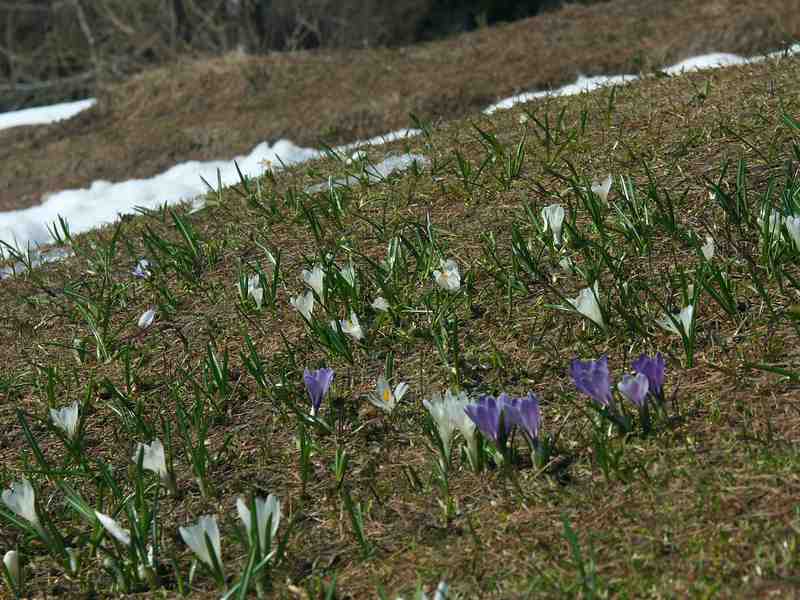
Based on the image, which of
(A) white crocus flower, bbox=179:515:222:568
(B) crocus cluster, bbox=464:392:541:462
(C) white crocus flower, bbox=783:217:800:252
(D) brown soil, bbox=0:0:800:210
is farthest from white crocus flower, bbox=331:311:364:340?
(D) brown soil, bbox=0:0:800:210

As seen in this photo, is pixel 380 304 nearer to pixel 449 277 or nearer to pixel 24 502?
pixel 449 277

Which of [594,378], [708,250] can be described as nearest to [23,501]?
[594,378]

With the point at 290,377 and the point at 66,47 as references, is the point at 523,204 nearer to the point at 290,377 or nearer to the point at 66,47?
the point at 290,377

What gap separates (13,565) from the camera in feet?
6.89

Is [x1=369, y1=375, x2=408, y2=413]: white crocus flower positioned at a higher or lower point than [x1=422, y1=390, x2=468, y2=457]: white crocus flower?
lower

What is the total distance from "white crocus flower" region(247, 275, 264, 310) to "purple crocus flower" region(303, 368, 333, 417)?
832mm

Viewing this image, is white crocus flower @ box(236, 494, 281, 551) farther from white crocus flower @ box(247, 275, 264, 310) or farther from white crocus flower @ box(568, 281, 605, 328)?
white crocus flower @ box(247, 275, 264, 310)

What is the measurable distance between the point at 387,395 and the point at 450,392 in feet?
0.67

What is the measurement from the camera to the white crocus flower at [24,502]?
6.99 ft

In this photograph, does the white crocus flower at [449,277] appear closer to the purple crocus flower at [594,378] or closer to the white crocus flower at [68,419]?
the purple crocus flower at [594,378]

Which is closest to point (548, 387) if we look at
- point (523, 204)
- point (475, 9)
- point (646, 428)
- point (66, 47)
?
point (646, 428)

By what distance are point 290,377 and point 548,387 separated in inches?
32.2

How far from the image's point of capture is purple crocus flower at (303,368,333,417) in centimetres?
243

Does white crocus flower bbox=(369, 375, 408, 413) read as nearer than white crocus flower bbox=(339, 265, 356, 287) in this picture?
Yes
